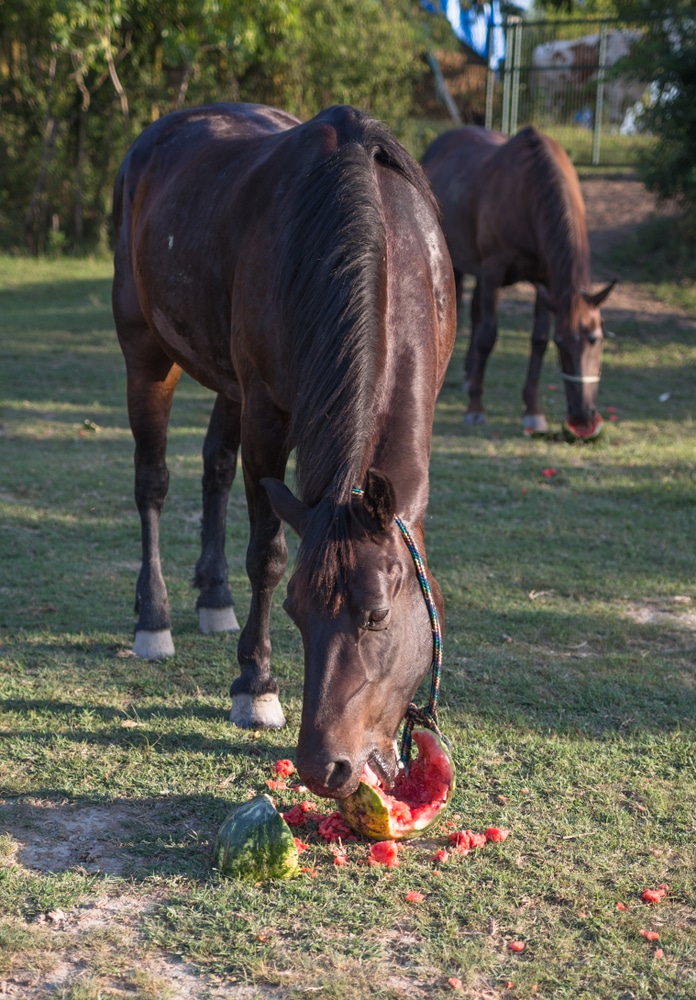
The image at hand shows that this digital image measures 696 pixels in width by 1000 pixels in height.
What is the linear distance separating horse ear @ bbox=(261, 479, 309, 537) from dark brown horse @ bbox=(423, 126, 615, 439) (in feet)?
19.6

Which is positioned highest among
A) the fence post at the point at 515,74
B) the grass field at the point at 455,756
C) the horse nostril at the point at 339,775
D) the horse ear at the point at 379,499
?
the fence post at the point at 515,74

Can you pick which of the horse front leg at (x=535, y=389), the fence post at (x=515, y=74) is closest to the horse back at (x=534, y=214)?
the horse front leg at (x=535, y=389)

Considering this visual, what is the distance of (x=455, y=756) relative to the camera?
371 centimetres

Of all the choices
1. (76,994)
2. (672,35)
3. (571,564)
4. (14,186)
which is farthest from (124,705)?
(14,186)

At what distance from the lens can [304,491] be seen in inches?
113

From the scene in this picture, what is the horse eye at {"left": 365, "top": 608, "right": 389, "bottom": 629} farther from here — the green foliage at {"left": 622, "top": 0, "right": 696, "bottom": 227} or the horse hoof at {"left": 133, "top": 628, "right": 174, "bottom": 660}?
the green foliage at {"left": 622, "top": 0, "right": 696, "bottom": 227}

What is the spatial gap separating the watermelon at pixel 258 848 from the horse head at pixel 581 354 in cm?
619

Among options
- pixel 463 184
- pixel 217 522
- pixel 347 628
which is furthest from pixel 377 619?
pixel 463 184

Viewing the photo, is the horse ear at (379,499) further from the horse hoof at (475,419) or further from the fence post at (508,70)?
the fence post at (508,70)

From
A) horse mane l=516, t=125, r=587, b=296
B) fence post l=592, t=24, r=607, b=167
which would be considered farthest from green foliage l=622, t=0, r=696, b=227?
horse mane l=516, t=125, r=587, b=296

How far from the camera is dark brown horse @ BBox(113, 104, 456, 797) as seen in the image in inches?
106

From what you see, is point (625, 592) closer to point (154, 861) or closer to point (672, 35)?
point (154, 861)

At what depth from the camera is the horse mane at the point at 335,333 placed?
2707mm

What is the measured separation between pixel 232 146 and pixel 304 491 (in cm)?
232
